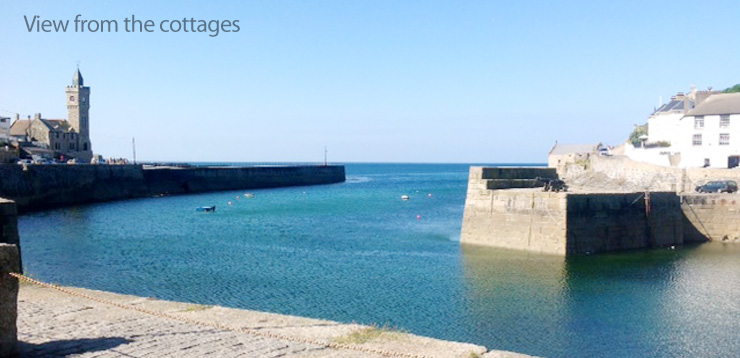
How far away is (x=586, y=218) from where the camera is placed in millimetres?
25578

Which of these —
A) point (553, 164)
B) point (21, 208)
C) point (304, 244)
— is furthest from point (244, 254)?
point (553, 164)

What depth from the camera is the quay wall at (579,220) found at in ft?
82.2

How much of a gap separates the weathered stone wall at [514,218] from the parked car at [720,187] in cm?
1518

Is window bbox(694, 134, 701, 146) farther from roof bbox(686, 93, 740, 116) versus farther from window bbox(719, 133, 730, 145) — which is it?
roof bbox(686, 93, 740, 116)

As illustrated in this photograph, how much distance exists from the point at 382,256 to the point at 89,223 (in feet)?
77.0

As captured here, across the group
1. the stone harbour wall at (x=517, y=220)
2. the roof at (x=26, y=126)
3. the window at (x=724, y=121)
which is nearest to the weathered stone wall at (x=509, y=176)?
the stone harbour wall at (x=517, y=220)

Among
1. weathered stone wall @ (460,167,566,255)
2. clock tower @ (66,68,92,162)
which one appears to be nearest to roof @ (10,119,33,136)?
Answer: clock tower @ (66,68,92,162)

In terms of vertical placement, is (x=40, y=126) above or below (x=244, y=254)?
above

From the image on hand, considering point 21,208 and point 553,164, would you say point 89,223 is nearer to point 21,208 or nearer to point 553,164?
point 21,208

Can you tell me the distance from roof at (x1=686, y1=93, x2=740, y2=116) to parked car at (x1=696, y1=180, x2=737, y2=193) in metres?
12.2

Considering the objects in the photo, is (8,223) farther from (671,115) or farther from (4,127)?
(4,127)

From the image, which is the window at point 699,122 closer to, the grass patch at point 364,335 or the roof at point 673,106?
the roof at point 673,106

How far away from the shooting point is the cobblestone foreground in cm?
789

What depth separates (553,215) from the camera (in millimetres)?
25016
